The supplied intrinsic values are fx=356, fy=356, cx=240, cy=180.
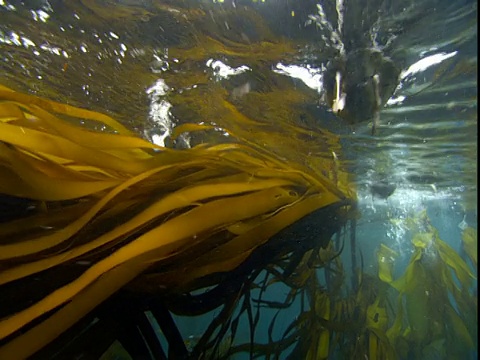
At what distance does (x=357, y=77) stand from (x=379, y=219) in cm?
1663

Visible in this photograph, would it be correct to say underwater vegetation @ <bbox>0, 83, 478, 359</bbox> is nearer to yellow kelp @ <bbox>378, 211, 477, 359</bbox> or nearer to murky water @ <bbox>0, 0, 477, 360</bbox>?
murky water @ <bbox>0, 0, 477, 360</bbox>

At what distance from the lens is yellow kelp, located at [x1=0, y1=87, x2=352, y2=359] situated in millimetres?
1442

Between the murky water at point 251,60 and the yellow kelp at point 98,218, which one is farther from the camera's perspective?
the murky water at point 251,60

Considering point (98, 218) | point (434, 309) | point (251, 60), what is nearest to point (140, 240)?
point (98, 218)

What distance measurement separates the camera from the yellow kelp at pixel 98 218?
1442 mm

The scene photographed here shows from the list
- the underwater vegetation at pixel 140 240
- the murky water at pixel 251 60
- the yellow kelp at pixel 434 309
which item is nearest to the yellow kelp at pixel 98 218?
the underwater vegetation at pixel 140 240

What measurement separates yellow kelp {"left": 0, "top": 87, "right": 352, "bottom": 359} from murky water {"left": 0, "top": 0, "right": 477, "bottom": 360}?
4.90ft

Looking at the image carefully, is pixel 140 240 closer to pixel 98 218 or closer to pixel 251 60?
pixel 98 218

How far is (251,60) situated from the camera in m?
3.83

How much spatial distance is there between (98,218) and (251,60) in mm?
2730

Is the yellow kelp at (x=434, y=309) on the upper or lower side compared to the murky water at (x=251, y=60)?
lower

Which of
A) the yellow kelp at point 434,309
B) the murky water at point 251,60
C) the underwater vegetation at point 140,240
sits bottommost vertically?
the yellow kelp at point 434,309

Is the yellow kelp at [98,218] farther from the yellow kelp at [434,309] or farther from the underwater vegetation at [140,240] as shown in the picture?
the yellow kelp at [434,309]

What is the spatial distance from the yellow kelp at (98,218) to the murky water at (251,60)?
1.49 meters
